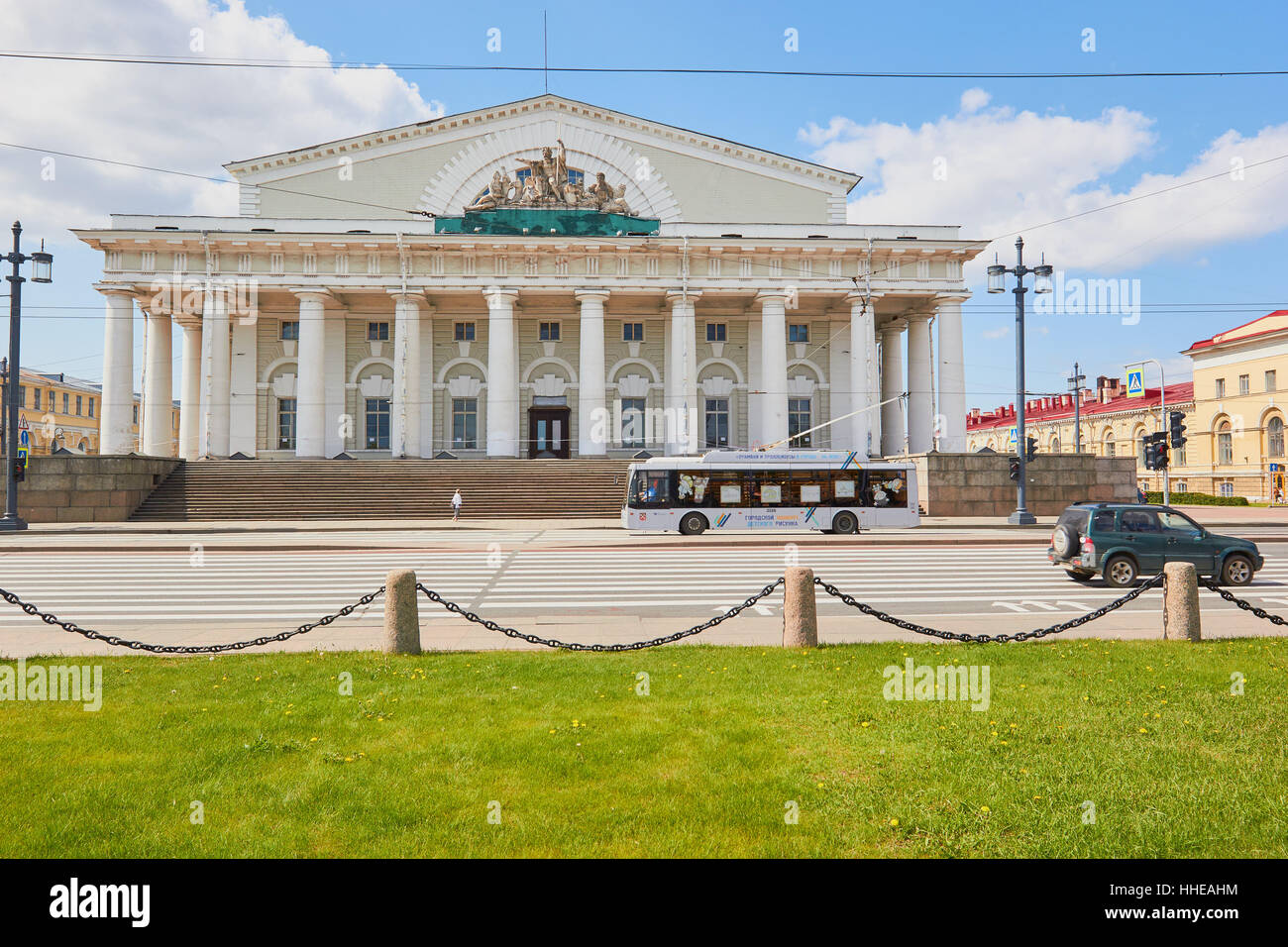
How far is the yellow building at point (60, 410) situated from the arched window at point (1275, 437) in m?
100

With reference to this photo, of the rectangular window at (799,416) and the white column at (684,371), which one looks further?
the rectangular window at (799,416)

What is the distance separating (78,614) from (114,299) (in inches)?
1434

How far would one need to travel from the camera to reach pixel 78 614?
11328mm

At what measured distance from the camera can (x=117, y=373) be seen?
39.5 meters

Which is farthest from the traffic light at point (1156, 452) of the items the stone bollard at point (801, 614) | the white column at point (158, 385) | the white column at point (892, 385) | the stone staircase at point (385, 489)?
the white column at point (158, 385)

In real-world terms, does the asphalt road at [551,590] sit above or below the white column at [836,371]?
below

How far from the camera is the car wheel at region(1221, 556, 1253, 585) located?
14.0 metres

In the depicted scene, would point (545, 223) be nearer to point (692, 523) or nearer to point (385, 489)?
point (385, 489)

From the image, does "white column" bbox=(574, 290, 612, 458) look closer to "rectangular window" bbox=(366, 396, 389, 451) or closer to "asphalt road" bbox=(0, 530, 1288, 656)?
"rectangular window" bbox=(366, 396, 389, 451)

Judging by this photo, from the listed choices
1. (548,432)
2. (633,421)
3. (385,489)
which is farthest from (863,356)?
(385,489)

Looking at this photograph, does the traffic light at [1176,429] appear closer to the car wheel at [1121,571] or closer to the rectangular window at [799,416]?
the rectangular window at [799,416]

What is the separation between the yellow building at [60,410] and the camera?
80.8 meters
